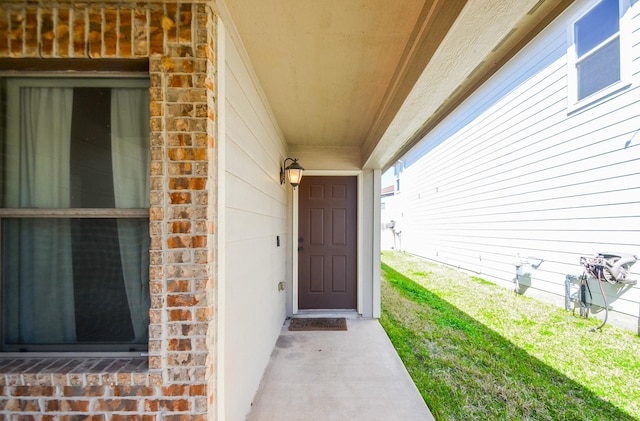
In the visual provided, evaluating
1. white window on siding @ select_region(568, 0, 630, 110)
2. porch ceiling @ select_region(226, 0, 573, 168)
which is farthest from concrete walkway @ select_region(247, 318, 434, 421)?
white window on siding @ select_region(568, 0, 630, 110)

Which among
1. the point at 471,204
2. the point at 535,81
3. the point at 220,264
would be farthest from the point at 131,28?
the point at 471,204

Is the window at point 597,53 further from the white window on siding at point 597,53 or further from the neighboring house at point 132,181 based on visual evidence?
the neighboring house at point 132,181

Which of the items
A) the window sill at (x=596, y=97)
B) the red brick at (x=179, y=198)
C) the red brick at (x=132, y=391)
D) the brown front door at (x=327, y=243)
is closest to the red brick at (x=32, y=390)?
the red brick at (x=132, y=391)

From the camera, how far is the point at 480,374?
243 centimetres

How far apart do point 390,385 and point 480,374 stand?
0.87m

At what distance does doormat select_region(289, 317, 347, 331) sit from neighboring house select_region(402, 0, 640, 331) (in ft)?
9.40

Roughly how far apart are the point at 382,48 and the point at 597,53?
400 centimetres

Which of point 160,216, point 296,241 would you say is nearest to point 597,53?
point 296,241

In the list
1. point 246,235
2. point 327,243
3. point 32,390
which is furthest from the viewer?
point 327,243

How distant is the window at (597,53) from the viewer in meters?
3.38

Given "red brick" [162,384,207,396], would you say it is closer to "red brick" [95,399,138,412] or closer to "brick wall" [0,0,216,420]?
"brick wall" [0,0,216,420]

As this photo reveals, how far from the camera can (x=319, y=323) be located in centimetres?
373

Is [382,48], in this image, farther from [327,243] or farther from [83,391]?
[327,243]

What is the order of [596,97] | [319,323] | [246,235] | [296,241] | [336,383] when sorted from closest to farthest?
[246,235] → [336,383] → [596,97] → [319,323] → [296,241]
